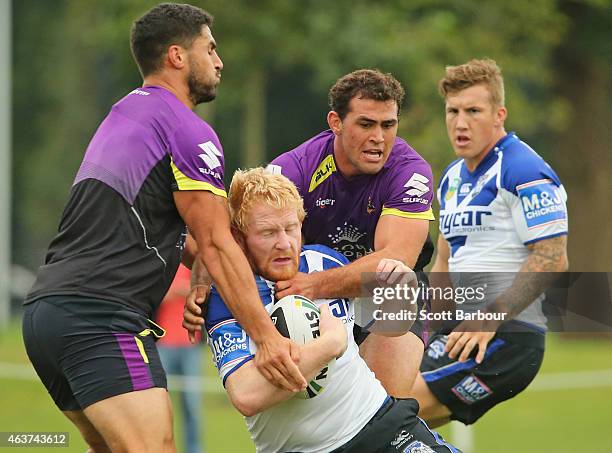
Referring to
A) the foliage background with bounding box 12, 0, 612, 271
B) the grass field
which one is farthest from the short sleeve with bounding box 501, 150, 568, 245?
the foliage background with bounding box 12, 0, 612, 271

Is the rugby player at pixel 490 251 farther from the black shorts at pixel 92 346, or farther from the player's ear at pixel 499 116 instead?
the black shorts at pixel 92 346

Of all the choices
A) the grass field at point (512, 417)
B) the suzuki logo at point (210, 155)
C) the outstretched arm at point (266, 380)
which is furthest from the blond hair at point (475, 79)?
the grass field at point (512, 417)

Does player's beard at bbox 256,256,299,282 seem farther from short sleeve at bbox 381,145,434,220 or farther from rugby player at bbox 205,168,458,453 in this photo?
short sleeve at bbox 381,145,434,220

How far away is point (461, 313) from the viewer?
686cm

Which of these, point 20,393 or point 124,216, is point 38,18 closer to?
point 20,393

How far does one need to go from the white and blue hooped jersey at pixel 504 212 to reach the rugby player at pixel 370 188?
94 centimetres

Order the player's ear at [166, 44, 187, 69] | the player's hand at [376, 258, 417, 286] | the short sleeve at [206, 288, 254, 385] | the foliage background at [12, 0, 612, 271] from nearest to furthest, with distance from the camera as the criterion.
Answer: the short sleeve at [206, 288, 254, 385] → the player's hand at [376, 258, 417, 286] → the player's ear at [166, 44, 187, 69] → the foliage background at [12, 0, 612, 271]

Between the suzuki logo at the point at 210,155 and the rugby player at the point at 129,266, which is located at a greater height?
the suzuki logo at the point at 210,155

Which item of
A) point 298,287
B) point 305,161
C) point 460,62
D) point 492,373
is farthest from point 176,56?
point 460,62

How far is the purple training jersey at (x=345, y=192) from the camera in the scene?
589cm

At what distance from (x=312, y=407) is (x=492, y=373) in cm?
250

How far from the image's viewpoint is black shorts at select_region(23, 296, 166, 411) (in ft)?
15.7

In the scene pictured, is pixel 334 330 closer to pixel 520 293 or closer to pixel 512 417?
pixel 520 293

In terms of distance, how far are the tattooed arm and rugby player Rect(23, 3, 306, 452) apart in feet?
7.40
